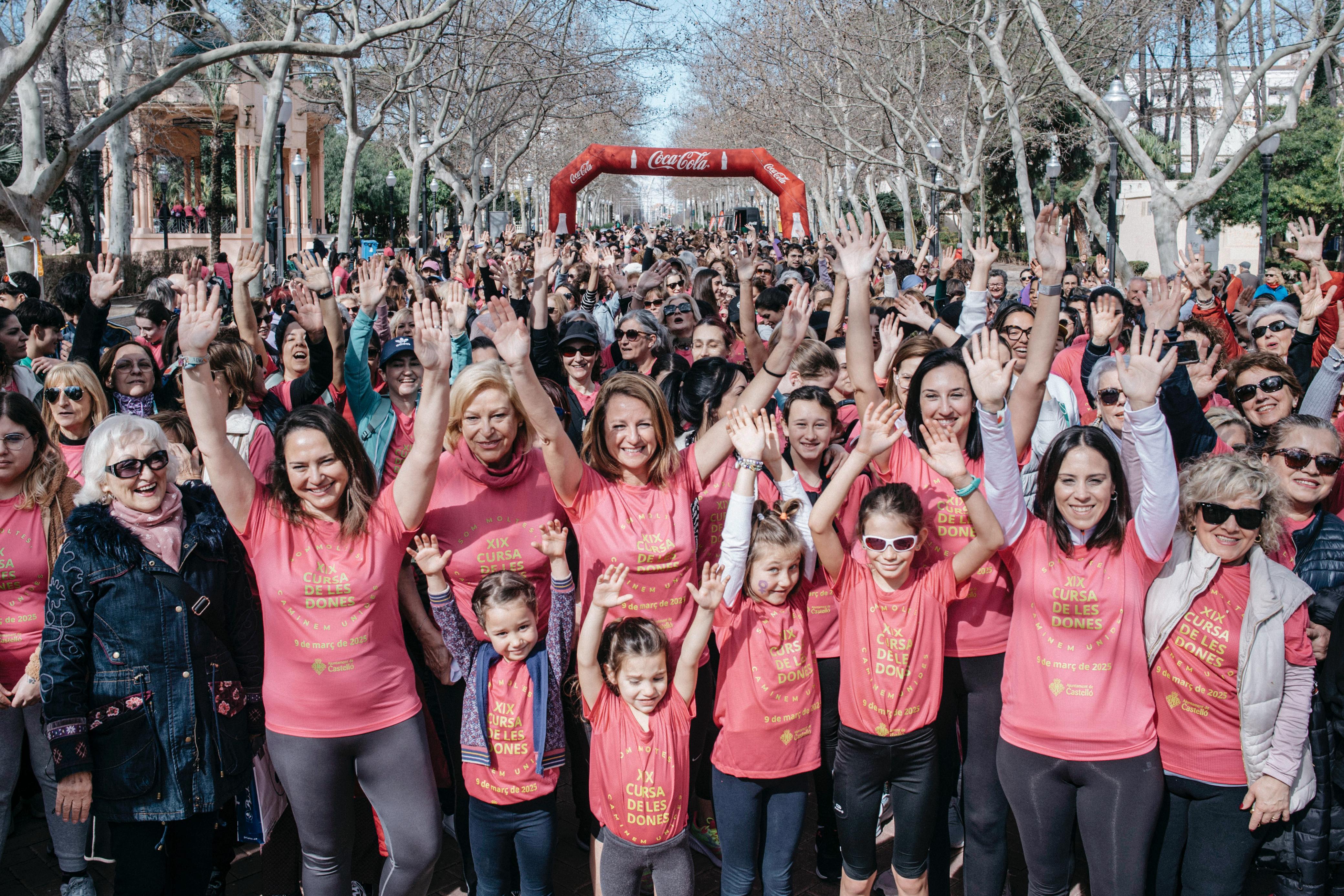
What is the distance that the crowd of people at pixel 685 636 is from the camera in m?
3.31

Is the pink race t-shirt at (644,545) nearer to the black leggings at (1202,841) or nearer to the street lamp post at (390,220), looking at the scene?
the black leggings at (1202,841)

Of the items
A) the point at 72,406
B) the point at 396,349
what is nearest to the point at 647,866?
the point at 396,349

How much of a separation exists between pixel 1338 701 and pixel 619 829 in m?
2.27

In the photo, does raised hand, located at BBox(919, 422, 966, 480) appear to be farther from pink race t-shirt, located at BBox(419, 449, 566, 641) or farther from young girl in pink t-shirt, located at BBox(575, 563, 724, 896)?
pink race t-shirt, located at BBox(419, 449, 566, 641)

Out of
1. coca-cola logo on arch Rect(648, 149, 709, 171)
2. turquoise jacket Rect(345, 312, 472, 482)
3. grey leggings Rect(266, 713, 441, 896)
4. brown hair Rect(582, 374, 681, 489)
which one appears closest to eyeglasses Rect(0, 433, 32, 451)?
turquoise jacket Rect(345, 312, 472, 482)

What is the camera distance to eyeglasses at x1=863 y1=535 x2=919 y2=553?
3520mm

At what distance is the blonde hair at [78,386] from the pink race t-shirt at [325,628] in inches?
61.6

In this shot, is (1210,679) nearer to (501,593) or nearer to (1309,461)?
(1309,461)

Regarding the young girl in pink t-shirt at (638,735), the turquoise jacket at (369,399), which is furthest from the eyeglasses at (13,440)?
the young girl in pink t-shirt at (638,735)

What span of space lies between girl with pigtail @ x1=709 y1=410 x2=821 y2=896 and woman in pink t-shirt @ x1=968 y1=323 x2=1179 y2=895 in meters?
0.66

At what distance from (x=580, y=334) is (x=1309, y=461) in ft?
10.4

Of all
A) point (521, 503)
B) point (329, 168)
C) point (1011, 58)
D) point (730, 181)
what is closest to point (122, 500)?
point (521, 503)

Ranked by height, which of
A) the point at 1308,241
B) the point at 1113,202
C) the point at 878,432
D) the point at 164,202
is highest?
the point at 164,202

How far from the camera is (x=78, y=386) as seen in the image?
4.52 metres
